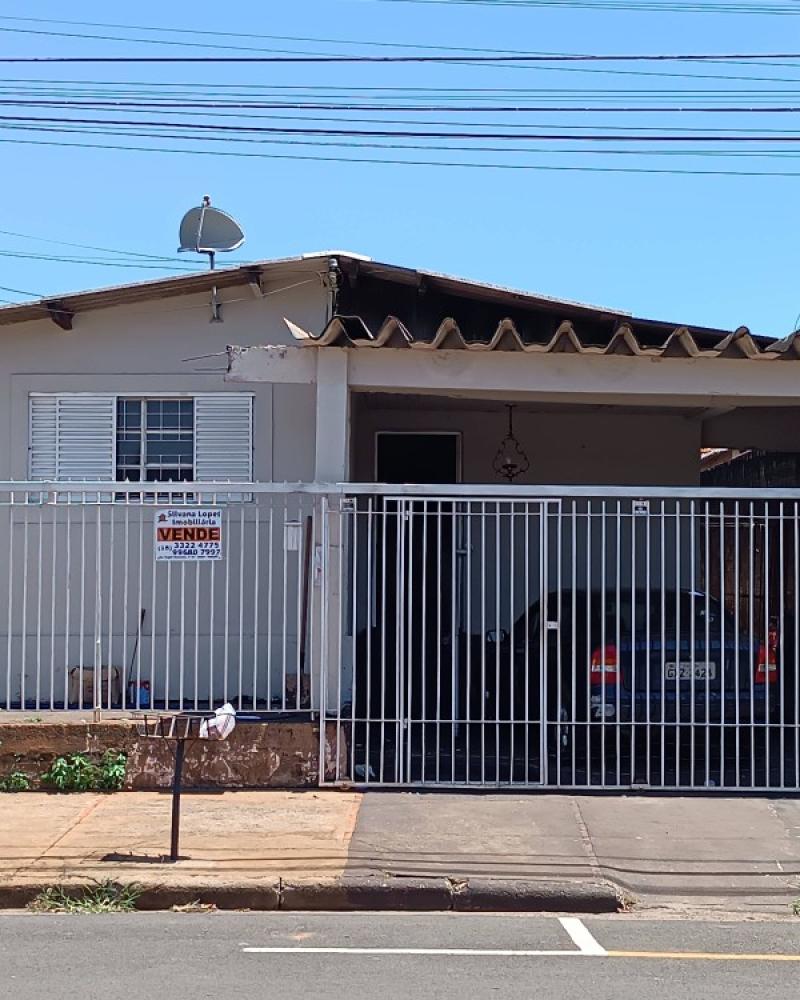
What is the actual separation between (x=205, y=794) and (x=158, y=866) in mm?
1875

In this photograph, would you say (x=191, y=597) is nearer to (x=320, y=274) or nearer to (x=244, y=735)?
(x=244, y=735)

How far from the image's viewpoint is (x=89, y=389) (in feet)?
38.1

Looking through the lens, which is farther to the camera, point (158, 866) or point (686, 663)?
point (686, 663)

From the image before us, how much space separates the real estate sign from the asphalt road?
3.31 metres

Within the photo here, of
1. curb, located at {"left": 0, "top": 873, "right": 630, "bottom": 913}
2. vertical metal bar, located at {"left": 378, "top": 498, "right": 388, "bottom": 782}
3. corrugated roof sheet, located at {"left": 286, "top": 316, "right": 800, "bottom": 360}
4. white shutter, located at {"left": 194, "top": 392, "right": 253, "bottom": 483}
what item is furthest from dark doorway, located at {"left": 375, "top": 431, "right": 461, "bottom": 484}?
curb, located at {"left": 0, "top": 873, "right": 630, "bottom": 913}

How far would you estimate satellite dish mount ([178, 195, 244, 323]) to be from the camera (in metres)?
12.4

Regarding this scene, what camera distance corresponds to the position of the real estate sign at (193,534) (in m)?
9.23

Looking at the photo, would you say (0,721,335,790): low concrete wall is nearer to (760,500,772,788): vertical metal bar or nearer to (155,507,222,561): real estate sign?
(155,507,222,561): real estate sign

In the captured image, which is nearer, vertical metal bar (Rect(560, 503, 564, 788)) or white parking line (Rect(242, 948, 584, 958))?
white parking line (Rect(242, 948, 584, 958))

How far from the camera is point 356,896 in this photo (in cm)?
679

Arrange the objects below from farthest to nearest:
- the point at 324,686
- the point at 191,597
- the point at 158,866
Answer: the point at 191,597
the point at 324,686
the point at 158,866

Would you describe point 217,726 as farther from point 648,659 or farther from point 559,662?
point 648,659

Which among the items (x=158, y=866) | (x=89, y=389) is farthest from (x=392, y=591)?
(x=158, y=866)

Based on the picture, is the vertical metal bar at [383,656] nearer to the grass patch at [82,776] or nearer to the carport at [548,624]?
the carport at [548,624]
